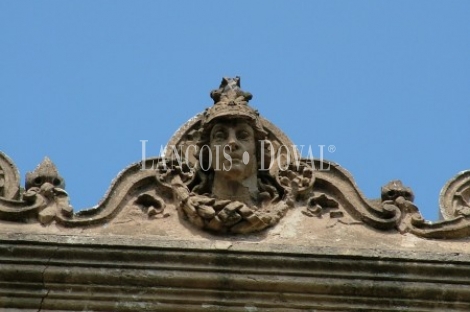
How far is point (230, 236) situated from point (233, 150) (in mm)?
679

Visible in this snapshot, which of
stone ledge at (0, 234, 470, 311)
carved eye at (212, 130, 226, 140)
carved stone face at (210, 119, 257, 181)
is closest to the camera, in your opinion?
stone ledge at (0, 234, 470, 311)

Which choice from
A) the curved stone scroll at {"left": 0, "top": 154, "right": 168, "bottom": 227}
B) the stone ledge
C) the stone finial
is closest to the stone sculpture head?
the curved stone scroll at {"left": 0, "top": 154, "right": 168, "bottom": 227}

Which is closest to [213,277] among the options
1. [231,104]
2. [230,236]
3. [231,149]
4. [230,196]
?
[230,236]

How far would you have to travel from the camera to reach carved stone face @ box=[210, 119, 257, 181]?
13.0 m

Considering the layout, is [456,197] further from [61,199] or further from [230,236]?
[61,199]

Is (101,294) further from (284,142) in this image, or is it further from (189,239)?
(284,142)

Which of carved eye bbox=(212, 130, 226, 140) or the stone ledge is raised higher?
carved eye bbox=(212, 130, 226, 140)

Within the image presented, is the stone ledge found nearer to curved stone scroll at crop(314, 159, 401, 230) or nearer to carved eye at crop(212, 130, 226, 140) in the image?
curved stone scroll at crop(314, 159, 401, 230)

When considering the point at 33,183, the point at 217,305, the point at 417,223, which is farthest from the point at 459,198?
the point at 33,183

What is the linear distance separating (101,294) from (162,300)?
17.1 inches

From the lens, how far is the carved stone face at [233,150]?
512 inches

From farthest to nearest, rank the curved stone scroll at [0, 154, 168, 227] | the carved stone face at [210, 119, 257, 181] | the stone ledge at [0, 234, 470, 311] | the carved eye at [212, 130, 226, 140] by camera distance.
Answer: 1. the carved eye at [212, 130, 226, 140]
2. the carved stone face at [210, 119, 257, 181]
3. the curved stone scroll at [0, 154, 168, 227]
4. the stone ledge at [0, 234, 470, 311]

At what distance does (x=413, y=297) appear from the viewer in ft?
40.8

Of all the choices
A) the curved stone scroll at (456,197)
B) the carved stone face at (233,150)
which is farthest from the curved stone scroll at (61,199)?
the curved stone scroll at (456,197)
